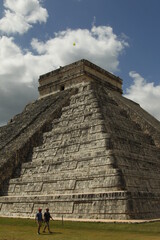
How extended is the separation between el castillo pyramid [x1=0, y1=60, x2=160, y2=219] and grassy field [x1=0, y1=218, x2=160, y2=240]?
1.19 metres

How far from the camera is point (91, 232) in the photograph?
878cm

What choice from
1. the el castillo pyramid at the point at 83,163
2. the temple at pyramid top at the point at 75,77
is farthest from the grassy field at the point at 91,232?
the temple at pyramid top at the point at 75,77

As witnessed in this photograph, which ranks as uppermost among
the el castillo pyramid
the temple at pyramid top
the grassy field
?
the temple at pyramid top

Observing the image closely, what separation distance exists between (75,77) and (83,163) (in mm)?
11908

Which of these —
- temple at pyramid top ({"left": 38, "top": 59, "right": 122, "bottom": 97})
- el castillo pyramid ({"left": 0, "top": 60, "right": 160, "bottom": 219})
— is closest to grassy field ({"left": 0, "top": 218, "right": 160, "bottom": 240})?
el castillo pyramid ({"left": 0, "top": 60, "right": 160, "bottom": 219})

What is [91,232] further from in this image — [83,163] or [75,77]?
[75,77]

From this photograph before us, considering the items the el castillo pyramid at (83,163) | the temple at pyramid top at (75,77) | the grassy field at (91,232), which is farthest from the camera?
the temple at pyramid top at (75,77)

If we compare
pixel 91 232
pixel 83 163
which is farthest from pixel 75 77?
pixel 91 232

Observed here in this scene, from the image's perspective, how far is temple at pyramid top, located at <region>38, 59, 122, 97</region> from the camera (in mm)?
24109

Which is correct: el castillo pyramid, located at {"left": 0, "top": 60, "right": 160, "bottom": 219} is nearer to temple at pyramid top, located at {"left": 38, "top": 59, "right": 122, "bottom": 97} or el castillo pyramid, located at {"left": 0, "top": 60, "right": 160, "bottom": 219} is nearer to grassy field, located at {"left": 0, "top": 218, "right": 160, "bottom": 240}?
grassy field, located at {"left": 0, "top": 218, "right": 160, "bottom": 240}

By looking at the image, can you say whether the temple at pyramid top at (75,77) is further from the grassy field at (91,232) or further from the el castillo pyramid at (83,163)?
the grassy field at (91,232)

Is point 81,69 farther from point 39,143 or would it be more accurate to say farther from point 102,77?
point 39,143

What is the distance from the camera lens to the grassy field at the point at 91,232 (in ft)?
26.0

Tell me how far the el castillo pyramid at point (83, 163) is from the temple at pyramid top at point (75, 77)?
2780 mm
